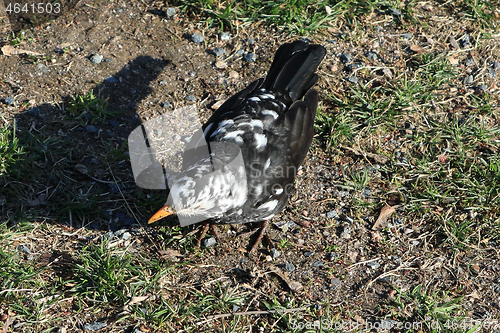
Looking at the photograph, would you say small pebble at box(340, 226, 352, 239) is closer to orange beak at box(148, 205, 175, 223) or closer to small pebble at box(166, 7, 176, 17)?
orange beak at box(148, 205, 175, 223)

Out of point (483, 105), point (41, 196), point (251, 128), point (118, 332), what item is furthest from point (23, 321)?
point (483, 105)

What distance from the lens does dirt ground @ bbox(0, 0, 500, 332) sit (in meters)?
4.02

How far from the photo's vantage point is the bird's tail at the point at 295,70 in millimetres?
4691

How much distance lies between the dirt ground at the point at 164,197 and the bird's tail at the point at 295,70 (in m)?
0.60

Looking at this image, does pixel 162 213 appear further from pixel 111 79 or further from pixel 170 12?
pixel 170 12

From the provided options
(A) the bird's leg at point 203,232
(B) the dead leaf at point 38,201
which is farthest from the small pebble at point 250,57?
(B) the dead leaf at point 38,201

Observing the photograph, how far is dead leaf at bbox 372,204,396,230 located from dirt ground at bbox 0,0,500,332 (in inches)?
1.9

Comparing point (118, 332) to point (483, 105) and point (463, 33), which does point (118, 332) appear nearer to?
point (483, 105)

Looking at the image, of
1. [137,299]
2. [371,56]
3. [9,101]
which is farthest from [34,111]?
[371,56]

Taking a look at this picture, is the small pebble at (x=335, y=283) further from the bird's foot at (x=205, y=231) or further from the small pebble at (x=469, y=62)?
the small pebble at (x=469, y=62)

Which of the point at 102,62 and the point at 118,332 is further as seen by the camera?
the point at 102,62

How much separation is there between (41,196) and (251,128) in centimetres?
201

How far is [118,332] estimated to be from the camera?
3570 mm

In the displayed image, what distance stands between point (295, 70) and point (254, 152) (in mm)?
1063
